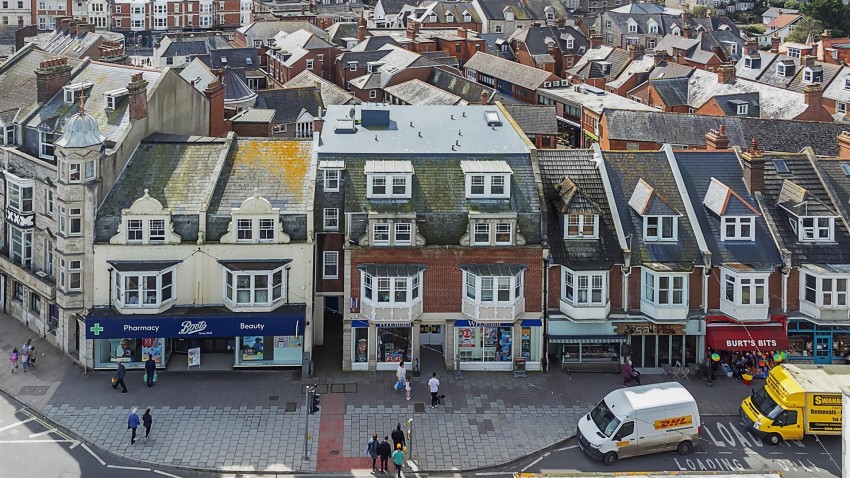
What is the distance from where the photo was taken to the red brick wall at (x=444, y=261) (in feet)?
144

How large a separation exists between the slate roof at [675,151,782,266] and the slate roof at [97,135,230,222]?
80.9ft

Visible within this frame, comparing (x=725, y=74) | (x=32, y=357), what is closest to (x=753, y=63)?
(x=725, y=74)

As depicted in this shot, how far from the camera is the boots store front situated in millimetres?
42531

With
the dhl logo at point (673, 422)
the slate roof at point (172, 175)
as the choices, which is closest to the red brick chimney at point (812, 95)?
the dhl logo at point (673, 422)

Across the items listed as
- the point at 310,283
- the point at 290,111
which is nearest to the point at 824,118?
the point at 290,111

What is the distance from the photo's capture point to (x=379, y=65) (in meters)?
116

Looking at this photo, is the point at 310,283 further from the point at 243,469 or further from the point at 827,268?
the point at 827,268

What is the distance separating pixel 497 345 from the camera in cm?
4506

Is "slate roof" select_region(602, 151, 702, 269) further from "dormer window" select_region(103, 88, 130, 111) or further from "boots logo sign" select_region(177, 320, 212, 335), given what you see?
"dormer window" select_region(103, 88, 130, 111)

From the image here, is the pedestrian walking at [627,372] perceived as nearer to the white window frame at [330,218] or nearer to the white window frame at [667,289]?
the white window frame at [667,289]

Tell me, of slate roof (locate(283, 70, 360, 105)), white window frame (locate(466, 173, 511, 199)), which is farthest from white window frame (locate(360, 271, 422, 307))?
slate roof (locate(283, 70, 360, 105))

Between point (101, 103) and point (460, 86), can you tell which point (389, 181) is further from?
point (460, 86)

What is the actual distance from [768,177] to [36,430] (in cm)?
3808

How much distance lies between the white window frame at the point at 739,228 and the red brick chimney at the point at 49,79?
123 ft
